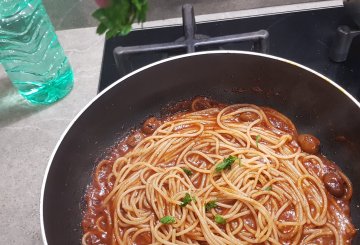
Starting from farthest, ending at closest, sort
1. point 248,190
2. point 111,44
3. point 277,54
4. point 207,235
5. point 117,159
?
point 111,44
point 277,54
point 117,159
point 248,190
point 207,235

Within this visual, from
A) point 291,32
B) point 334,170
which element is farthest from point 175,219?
point 291,32

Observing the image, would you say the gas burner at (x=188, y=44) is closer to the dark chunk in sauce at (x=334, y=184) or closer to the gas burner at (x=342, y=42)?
the gas burner at (x=342, y=42)

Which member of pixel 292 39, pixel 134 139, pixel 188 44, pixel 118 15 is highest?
pixel 118 15

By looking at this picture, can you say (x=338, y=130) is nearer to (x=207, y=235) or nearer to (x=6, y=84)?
(x=207, y=235)

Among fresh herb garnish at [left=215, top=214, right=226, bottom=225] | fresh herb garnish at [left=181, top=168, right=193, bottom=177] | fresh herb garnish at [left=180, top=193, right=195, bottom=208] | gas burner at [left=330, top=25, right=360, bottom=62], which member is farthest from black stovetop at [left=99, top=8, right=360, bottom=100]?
fresh herb garnish at [left=215, top=214, right=226, bottom=225]

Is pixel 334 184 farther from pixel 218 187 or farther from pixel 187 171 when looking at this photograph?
pixel 187 171

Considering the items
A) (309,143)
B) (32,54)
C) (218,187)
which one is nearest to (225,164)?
(218,187)
